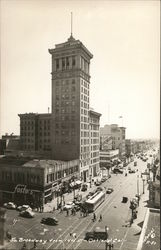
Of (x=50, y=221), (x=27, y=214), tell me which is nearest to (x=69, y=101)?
(x=27, y=214)

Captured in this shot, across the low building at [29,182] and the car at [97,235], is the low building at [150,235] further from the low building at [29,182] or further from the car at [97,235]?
the low building at [29,182]

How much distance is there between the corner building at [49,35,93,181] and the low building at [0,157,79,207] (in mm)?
18864

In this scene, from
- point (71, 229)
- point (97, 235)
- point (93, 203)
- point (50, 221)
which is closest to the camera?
point (97, 235)

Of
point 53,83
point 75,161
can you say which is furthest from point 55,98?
point 75,161

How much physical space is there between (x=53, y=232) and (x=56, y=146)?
4604 cm

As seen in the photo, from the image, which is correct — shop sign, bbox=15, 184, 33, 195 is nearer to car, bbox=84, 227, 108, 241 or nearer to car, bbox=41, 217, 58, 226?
car, bbox=41, 217, 58, 226

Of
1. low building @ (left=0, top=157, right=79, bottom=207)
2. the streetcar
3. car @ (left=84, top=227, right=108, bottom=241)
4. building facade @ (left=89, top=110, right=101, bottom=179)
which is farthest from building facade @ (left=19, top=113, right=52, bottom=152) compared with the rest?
car @ (left=84, top=227, right=108, bottom=241)

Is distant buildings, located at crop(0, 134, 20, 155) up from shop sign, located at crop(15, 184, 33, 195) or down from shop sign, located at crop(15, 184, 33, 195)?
up

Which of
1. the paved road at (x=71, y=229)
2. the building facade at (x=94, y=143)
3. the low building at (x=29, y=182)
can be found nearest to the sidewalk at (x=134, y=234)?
the paved road at (x=71, y=229)

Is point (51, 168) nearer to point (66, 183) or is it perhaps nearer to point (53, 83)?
point (66, 183)

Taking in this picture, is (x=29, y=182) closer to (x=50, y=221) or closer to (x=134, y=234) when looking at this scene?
(x=50, y=221)

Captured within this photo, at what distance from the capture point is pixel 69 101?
82.0 metres

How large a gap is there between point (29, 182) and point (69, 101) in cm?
3345

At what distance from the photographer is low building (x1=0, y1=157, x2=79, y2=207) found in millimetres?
55375
